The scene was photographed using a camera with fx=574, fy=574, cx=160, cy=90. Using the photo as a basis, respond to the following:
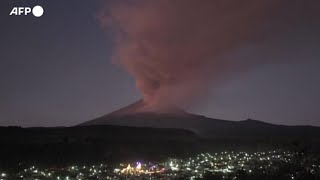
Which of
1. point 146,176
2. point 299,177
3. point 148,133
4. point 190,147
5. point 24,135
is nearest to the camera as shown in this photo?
point 299,177

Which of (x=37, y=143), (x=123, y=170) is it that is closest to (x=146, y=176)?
(x=123, y=170)

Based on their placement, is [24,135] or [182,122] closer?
[24,135]

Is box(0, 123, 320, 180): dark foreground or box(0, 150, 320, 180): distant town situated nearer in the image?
box(0, 150, 320, 180): distant town

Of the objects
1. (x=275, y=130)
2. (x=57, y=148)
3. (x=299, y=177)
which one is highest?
(x=275, y=130)

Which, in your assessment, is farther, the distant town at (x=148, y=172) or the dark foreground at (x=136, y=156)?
the dark foreground at (x=136, y=156)

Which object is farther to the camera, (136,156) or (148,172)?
(136,156)

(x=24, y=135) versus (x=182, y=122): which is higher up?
(x=182, y=122)

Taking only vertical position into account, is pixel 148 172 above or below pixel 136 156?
below

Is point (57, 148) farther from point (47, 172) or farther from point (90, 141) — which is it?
point (47, 172)

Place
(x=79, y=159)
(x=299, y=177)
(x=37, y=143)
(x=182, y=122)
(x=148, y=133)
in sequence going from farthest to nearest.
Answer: (x=182, y=122) < (x=148, y=133) < (x=37, y=143) < (x=79, y=159) < (x=299, y=177)

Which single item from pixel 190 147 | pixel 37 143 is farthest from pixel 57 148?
pixel 190 147
